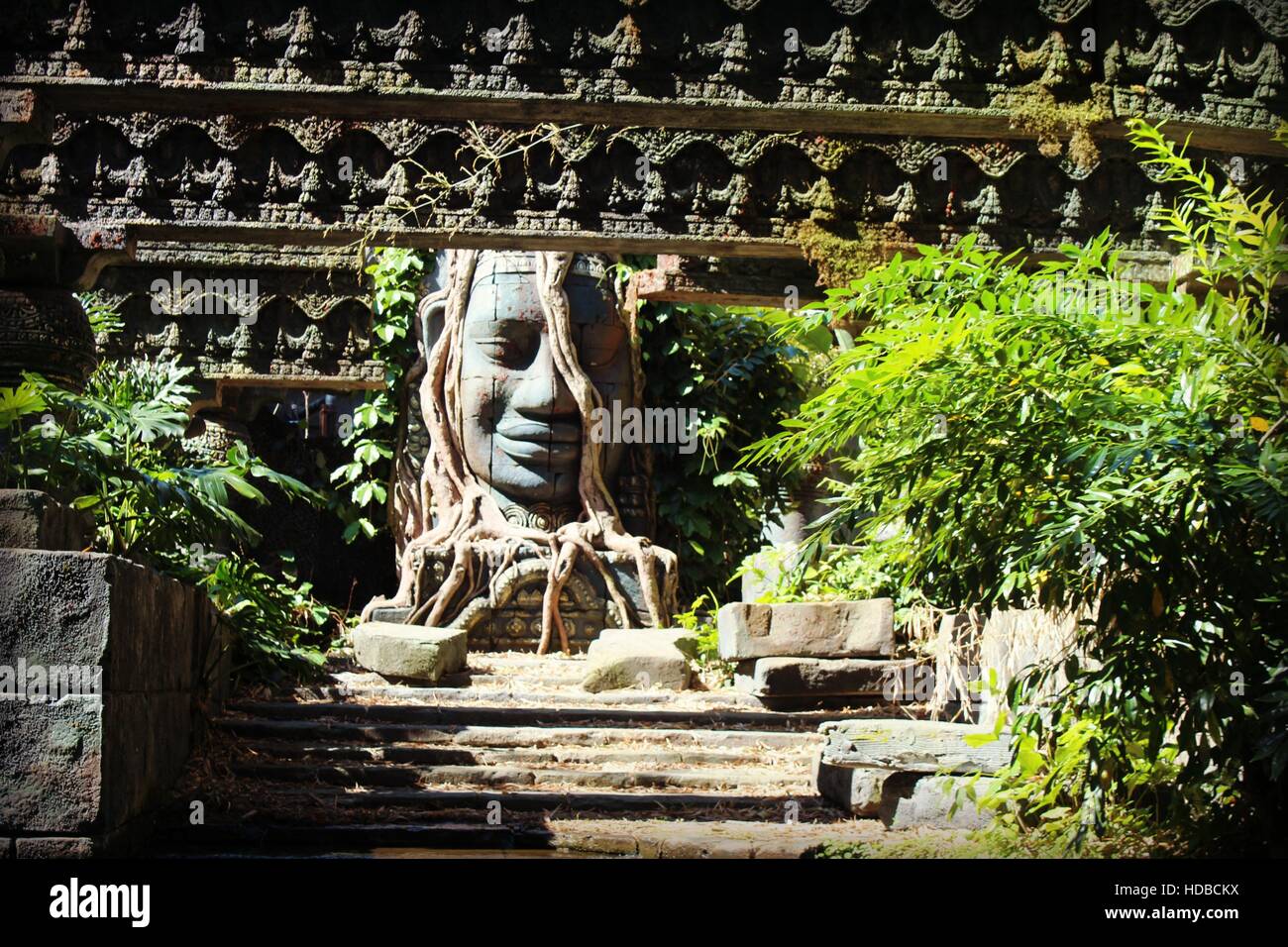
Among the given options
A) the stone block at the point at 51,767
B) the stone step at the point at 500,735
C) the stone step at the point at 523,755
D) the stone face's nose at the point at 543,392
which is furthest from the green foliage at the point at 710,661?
the stone block at the point at 51,767

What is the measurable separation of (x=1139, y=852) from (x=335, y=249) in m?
7.98

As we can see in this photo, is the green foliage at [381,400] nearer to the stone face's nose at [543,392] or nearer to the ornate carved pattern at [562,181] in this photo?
the stone face's nose at [543,392]

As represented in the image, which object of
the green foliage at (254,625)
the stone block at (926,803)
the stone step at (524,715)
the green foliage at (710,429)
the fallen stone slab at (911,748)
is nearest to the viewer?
the stone block at (926,803)

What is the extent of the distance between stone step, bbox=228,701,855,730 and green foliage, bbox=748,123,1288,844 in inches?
127

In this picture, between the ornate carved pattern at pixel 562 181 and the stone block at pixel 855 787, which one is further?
the ornate carved pattern at pixel 562 181

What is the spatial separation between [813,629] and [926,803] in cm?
259

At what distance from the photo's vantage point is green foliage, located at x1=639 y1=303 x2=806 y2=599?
1380 cm

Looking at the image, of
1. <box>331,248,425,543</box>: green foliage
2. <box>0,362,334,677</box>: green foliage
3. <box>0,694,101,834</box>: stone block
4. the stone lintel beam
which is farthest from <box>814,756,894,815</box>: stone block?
<box>331,248,425,543</box>: green foliage

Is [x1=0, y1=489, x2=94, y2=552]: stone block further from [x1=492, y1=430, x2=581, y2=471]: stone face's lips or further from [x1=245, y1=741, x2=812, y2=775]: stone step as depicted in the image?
[x1=492, y1=430, x2=581, y2=471]: stone face's lips

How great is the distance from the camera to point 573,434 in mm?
13141

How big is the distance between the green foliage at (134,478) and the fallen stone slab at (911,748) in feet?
9.77

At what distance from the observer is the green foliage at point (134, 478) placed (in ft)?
18.2

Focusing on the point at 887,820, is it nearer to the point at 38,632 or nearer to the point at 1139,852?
the point at 1139,852

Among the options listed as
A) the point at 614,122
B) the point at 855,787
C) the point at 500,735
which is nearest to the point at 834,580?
the point at 500,735
